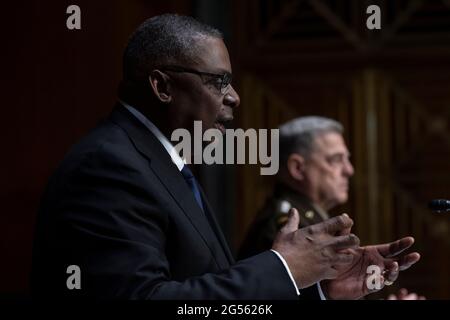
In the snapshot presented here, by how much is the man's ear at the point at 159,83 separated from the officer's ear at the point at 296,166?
6.23 feet

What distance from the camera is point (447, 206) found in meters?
1.98

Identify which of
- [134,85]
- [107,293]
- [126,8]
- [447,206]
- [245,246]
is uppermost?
[126,8]

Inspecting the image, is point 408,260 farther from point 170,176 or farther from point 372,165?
point 372,165

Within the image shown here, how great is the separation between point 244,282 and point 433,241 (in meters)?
3.68

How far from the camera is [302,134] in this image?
4070 millimetres

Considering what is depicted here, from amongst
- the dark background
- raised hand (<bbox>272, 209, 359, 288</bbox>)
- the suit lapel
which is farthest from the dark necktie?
the dark background

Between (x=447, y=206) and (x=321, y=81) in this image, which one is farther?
(x=321, y=81)

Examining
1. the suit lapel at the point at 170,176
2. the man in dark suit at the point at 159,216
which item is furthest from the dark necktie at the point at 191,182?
the suit lapel at the point at 170,176

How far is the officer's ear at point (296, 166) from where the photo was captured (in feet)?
12.9

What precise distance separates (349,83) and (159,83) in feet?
11.5
